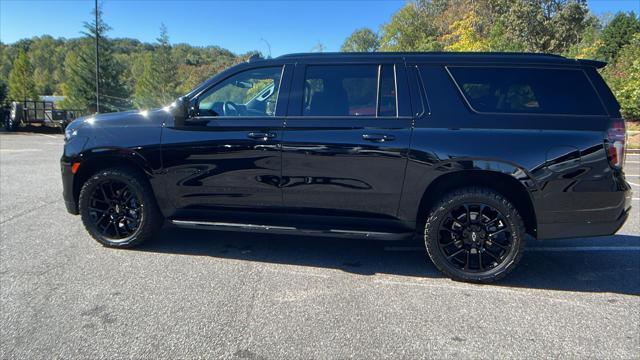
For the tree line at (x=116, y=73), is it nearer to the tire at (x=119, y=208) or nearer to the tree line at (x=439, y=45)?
the tree line at (x=439, y=45)

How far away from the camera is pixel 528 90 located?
3.75 m

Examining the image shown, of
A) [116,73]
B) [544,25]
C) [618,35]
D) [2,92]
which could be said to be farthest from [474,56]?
[116,73]

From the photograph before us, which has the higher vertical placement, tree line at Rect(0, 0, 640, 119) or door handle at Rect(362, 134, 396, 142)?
tree line at Rect(0, 0, 640, 119)

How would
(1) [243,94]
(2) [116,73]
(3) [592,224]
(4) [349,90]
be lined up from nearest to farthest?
(3) [592,224], (4) [349,90], (1) [243,94], (2) [116,73]

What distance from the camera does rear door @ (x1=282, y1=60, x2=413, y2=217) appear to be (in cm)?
380

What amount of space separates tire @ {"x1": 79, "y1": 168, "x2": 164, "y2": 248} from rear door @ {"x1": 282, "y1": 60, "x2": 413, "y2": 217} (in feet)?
4.74

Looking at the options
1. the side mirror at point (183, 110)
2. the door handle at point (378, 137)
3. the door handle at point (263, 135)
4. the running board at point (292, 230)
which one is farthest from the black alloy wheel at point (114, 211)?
the door handle at point (378, 137)

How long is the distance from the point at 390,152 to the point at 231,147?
4.77ft

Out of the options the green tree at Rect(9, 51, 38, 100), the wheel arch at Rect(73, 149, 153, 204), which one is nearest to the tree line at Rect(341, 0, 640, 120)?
the wheel arch at Rect(73, 149, 153, 204)

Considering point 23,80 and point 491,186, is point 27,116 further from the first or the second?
point 23,80

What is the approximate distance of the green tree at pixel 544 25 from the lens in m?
36.2

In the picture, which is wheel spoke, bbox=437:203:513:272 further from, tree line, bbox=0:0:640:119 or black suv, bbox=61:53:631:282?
tree line, bbox=0:0:640:119

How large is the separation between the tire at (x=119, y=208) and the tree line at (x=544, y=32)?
16.5 metres

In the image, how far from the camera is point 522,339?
290 centimetres
